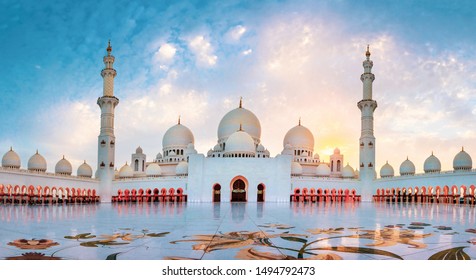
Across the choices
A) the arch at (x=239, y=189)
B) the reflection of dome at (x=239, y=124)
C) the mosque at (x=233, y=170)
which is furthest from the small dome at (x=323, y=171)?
the arch at (x=239, y=189)

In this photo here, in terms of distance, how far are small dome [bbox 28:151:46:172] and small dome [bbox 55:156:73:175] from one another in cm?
154

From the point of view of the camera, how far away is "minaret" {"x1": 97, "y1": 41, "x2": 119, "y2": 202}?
26.5 metres

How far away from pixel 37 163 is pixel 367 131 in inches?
900

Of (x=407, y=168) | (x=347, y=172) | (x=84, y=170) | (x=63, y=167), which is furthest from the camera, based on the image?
(x=347, y=172)

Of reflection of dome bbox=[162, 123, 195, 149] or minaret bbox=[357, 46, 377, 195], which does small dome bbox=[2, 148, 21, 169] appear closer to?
reflection of dome bbox=[162, 123, 195, 149]

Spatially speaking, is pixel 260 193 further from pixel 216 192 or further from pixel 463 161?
pixel 463 161

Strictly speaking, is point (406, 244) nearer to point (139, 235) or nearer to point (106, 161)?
point (139, 235)

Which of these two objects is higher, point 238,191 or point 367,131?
point 367,131

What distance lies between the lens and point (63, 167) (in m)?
26.9

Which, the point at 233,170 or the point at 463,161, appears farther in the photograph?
the point at 233,170

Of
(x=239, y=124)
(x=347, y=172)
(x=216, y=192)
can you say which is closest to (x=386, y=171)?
(x=347, y=172)

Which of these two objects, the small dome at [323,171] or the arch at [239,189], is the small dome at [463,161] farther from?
the arch at [239,189]

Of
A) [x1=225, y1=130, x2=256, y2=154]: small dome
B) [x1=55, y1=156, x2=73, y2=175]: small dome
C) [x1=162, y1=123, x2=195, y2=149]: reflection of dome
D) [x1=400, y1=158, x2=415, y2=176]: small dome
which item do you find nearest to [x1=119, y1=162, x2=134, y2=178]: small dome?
[x1=55, y1=156, x2=73, y2=175]: small dome
